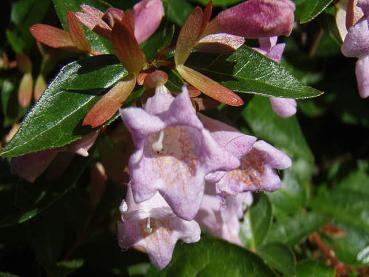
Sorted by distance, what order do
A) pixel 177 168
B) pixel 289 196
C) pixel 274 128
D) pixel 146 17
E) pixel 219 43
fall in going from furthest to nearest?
pixel 289 196
pixel 274 128
pixel 146 17
pixel 219 43
pixel 177 168

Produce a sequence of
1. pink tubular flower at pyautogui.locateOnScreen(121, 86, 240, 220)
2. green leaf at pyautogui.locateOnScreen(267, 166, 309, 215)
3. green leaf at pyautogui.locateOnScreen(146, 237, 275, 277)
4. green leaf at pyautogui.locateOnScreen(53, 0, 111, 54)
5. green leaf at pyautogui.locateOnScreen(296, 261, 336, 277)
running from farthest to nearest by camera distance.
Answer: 1. green leaf at pyautogui.locateOnScreen(267, 166, 309, 215)
2. green leaf at pyautogui.locateOnScreen(296, 261, 336, 277)
3. green leaf at pyautogui.locateOnScreen(146, 237, 275, 277)
4. green leaf at pyautogui.locateOnScreen(53, 0, 111, 54)
5. pink tubular flower at pyautogui.locateOnScreen(121, 86, 240, 220)

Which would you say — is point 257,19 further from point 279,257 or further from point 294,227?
point 294,227

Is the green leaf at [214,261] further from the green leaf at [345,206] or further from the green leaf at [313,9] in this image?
the green leaf at [345,206]

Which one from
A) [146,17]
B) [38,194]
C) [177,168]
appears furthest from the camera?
[38,194]

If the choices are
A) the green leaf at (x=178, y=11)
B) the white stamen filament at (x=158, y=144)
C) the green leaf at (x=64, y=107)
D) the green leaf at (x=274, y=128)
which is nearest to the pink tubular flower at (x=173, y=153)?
the white stamen filament at (x=158, y=144)

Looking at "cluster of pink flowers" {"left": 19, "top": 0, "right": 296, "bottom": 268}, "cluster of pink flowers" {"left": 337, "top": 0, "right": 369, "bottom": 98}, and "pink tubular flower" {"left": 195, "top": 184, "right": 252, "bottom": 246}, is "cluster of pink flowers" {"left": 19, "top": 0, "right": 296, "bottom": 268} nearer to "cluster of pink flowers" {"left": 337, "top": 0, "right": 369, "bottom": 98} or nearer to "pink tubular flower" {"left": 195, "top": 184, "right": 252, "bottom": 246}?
"pink tubular flower" {"left": 195, "top": 184, "right": 252, "bottom": 246}

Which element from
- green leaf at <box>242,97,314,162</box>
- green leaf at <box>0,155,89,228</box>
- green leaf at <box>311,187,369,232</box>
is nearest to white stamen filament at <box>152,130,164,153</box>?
green leaf at <box>0,155,89,228</box>

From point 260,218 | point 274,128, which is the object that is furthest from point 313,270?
point 274,128
